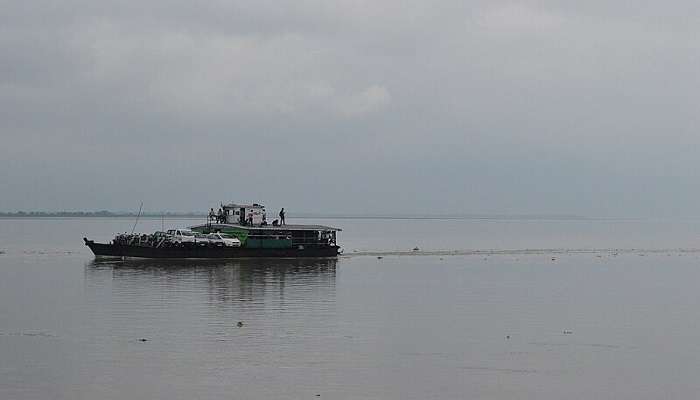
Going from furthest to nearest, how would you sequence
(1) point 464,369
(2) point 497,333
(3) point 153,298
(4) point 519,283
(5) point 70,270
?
(5) point 70,270 < (4) point 519,283 < (3) point 153,298 < (2) point 497,333 < (1) point 464,369

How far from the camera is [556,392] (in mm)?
22078

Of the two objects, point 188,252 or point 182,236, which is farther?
point 182,236

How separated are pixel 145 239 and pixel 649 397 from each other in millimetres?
53311

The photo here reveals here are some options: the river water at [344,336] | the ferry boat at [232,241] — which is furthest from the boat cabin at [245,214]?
the river water at [344,336]

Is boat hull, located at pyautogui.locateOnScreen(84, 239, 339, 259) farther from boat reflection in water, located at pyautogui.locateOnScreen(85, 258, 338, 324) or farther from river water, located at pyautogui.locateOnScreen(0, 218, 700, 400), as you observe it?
river water, located at pyautogui.locateOnScreen(0, 218, 700, 400)

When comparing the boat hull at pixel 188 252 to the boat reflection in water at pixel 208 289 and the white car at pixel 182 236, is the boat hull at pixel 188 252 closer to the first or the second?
the boat reflection in water at pixel 208 289

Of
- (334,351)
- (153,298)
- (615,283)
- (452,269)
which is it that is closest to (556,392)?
(334,351)

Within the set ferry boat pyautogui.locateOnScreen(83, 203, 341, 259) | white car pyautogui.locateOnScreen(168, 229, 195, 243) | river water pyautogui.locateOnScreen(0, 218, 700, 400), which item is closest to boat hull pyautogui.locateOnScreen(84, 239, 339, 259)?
ferry boat pyautogui.locateOnScreen(83, 203, 341, 259)

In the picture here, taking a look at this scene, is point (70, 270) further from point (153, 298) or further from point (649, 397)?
point (649, 397)

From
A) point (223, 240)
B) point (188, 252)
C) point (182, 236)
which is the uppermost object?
point (182, 236)

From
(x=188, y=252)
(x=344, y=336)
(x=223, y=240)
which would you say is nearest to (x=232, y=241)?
(x=223, y=240)

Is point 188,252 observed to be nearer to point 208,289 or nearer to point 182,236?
point 182,236

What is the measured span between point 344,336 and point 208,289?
17489 millimetres

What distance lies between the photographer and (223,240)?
70000 mm
